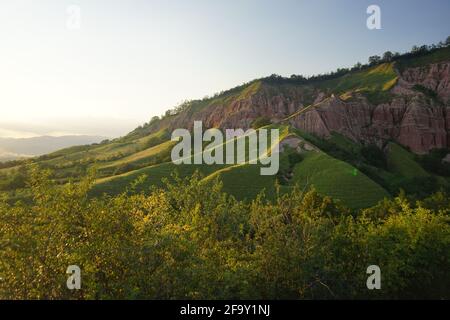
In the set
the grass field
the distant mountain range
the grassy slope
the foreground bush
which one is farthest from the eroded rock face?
the foreground bush

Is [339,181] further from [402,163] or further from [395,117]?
[395,117]

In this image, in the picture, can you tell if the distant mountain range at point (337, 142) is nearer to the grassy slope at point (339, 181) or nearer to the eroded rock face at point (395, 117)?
the grassy slope at point (339, 181)

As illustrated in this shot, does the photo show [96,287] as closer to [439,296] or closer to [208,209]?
[208,209]

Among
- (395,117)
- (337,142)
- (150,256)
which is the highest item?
(395,117)

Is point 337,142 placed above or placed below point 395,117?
below

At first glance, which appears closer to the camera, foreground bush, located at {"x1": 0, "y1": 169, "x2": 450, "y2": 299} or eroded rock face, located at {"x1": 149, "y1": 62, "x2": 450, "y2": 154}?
foreground bush, located at {"x1": 0, "y1": 169, "x2": 450, "y2": 299}

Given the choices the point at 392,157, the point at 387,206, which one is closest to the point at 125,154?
the point at 392,157

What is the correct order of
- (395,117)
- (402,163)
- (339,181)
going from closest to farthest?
1. (339,181)
2. (402,163)
3. (395,117)

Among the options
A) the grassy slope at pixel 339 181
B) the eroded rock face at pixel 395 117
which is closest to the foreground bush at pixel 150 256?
the grassy slope at pixel 339 181

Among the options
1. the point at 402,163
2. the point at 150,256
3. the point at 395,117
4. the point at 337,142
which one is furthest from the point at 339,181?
the point at 395,117

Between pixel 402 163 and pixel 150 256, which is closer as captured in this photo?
pixel 150 256

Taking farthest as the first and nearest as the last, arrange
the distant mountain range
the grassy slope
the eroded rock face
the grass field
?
1. the eroded rock face
2. the grass field
3. the distant mountain range
4. the grassy slope

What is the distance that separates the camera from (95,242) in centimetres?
1431

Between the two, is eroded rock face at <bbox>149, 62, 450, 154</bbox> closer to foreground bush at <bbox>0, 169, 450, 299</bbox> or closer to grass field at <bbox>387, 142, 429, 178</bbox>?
grass field at <bbox>387, 142, 429, 178</bbox>
